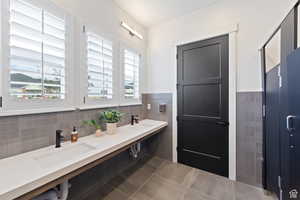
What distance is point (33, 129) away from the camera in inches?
50.0

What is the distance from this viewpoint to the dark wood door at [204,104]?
83.5 inches

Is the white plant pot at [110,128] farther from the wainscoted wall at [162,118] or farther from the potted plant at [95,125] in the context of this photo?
the wainscoted wall at [162,118]

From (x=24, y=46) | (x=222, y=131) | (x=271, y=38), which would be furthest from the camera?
(x=222, y=131)


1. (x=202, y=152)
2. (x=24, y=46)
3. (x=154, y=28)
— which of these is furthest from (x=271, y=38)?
(x=24, y=46)

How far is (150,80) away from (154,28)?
1149 mm

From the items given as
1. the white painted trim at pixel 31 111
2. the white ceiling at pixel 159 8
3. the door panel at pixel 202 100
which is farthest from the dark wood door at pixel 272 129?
the white painted trim at pixel 31 111

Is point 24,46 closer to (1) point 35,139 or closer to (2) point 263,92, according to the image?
(1) point 35,139

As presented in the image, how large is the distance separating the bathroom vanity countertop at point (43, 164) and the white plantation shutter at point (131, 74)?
1.20 metres

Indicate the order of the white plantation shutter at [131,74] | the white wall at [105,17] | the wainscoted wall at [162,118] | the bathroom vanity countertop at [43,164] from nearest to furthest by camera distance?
the bathroom vanity countertop at [43,164], the white wall at [105,17], the white plantation shutter at [131,74], the wainscoted wall at [162,118]

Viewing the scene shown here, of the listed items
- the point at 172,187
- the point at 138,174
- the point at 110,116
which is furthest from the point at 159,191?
the point at 110,116

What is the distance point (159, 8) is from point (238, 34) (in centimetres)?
139

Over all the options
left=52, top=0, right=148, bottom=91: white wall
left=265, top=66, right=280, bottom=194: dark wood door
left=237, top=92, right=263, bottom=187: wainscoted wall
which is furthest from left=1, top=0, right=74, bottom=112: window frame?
left=237, top=92, right=263, bottom=187: wainscoted wall

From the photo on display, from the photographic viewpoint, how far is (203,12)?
2312 millimetres

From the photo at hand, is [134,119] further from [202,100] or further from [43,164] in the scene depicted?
[43,164]
